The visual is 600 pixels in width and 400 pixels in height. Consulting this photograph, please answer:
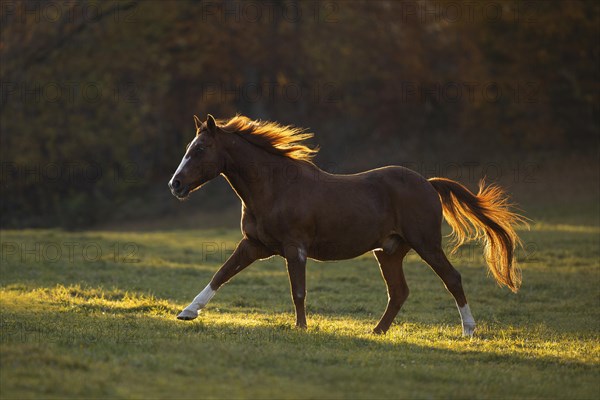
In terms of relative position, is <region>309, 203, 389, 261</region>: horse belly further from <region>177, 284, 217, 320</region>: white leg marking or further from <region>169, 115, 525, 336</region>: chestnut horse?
<region>177, 284, 217, 320</region>: white leg marking

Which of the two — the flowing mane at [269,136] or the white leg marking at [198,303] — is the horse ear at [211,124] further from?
the white leg marking at [198,303]

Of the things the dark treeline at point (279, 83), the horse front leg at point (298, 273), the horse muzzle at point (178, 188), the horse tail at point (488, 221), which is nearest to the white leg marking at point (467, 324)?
the horse tail at point (488, 221)

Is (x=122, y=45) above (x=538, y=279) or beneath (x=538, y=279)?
above

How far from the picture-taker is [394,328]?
11.6m

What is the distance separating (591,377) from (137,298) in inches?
318

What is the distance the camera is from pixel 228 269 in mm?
10469

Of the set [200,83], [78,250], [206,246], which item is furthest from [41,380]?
[200,83]

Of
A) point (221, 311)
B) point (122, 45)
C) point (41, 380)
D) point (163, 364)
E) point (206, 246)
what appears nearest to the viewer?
point (41, 380)

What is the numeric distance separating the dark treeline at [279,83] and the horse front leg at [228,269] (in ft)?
89.4

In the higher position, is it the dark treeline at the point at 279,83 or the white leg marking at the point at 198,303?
the dark treeline at the point at 279,83

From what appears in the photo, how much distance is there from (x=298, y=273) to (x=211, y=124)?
2.06 m

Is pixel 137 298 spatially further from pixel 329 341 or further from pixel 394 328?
pixel 329 341

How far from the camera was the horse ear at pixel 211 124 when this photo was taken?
10414mm

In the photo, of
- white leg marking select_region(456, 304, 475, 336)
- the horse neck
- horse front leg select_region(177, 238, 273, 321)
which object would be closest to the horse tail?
white leg marking select_region(456, 304, 475, 336)
